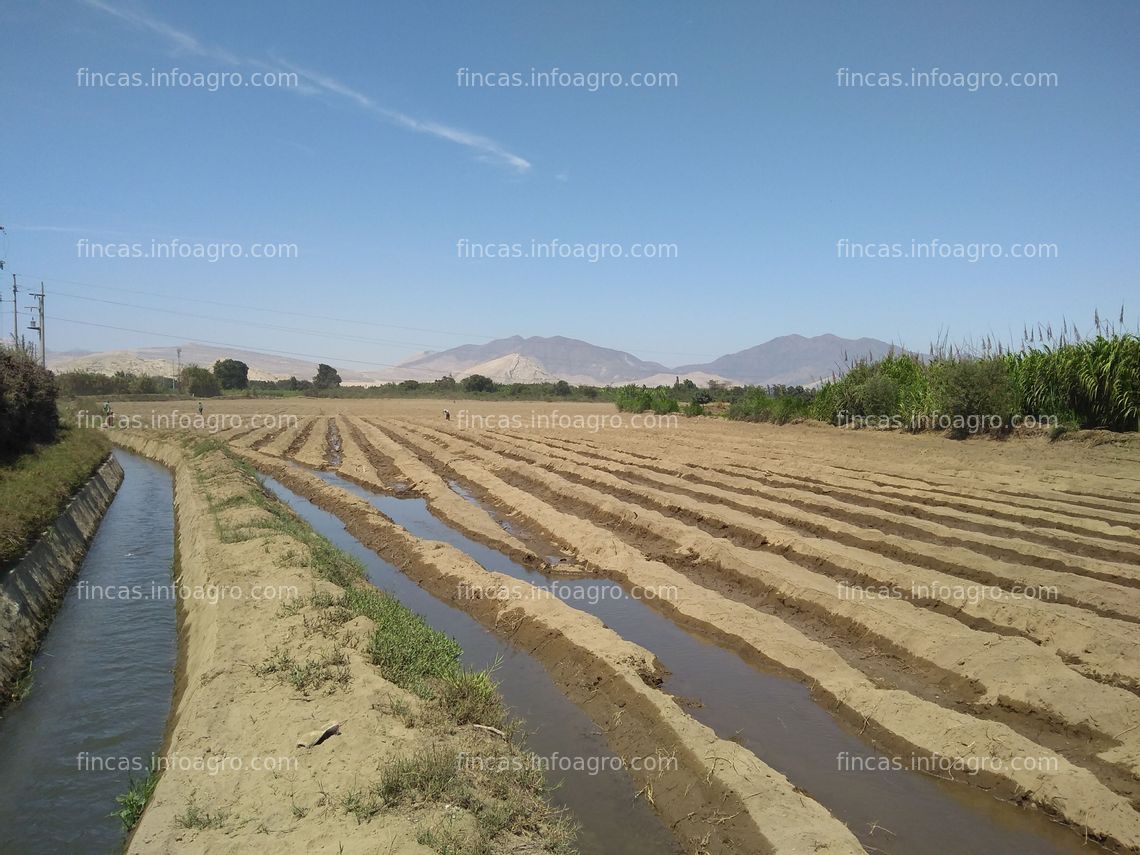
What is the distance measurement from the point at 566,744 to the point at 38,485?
1317 cm

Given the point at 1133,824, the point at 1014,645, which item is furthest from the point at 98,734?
the point at 1014,645

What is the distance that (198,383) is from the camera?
72750 mm

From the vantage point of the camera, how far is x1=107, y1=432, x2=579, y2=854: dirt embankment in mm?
4414

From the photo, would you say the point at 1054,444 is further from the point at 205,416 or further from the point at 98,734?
the point at 205,416

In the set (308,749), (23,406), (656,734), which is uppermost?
(23,406)

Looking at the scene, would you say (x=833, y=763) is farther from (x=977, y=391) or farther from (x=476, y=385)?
(x=476, y=385)

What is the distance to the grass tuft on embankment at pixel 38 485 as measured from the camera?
35.2ft

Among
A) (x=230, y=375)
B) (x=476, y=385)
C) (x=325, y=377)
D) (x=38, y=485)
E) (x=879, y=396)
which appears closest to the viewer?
(x=38, y=485)

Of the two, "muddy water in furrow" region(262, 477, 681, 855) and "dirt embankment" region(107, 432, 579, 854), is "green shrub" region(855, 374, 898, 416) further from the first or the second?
"dirt embankment" region(107, 432, 579, 854)

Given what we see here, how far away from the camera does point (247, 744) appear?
5.49 m

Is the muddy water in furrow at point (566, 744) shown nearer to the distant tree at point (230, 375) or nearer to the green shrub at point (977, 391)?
the green shrub at point (977, 391)

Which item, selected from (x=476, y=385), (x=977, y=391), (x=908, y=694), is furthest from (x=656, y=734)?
(x=476, y=385)

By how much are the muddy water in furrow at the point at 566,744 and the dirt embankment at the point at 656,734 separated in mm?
145

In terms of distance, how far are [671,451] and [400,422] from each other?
22.2 metres
